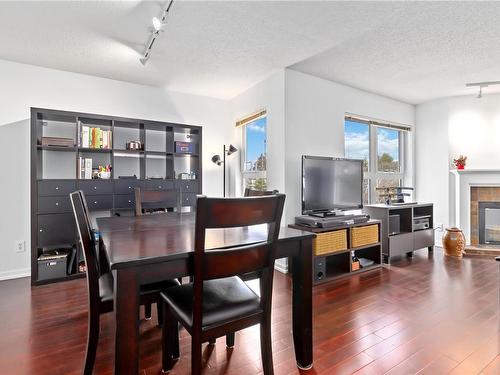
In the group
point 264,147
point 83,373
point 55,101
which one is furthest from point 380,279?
point 55,101

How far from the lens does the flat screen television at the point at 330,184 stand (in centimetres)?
313

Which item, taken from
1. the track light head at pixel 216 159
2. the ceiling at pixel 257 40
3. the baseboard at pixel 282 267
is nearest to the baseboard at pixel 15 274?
the ceiling at pixel 257 40

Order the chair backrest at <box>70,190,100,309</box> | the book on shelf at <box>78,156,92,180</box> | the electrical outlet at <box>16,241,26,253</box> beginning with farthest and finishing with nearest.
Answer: the book on shelf at <box>78,156,92,180</box>
the electrical outlet at <box>16,241,26,253</box>
the chair backrest at <box>70,190,100,309</box>

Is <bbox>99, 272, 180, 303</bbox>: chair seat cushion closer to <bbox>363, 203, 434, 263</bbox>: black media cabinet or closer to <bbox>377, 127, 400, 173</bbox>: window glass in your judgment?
<bbox>363, 203, 434, 263</bbox>: black media cabinet

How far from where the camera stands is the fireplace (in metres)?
4.14

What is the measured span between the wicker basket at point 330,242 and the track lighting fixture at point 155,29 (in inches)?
94.4

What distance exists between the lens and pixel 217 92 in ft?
13.5

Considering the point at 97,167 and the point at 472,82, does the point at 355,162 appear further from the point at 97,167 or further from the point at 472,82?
the point at 97,167

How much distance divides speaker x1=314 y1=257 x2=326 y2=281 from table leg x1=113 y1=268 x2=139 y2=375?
84.3 inches

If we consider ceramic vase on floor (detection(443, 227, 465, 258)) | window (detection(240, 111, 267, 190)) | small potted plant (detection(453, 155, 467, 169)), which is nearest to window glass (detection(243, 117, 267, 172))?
window (detection(240, 111, 267, 190))

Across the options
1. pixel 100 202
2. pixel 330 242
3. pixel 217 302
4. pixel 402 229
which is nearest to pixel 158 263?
pixel 217 302

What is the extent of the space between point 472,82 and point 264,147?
3.06 meters

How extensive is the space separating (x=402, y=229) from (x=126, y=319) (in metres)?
3.97

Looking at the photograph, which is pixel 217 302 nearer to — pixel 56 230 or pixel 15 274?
pixel 56 230
